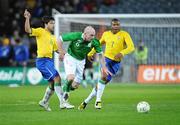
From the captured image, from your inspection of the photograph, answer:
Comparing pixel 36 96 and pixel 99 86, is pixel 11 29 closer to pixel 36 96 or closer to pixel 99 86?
pixel 36 96

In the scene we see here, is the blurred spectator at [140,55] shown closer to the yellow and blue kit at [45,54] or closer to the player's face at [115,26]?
the player's face at [115,26]

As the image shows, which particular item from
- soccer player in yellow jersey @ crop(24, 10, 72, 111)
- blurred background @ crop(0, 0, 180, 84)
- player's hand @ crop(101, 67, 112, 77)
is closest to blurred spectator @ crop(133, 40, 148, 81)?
blurred background @ crop(0, 0, 180, 84)

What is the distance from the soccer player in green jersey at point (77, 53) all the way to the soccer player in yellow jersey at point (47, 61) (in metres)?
0.49

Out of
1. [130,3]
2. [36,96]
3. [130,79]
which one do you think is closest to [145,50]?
[130,79]

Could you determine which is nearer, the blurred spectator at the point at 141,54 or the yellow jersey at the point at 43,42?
the yellow jersey at the point at 43,42

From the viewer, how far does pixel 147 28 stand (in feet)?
107

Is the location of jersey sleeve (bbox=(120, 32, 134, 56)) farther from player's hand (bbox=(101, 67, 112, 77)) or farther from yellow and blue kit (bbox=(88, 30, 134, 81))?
player's hand (bbox=(101, 67, 112, 77))

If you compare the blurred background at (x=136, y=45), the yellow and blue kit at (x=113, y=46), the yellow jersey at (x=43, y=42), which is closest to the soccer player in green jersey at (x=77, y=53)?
the yellow jersey at (x=43, y=42)

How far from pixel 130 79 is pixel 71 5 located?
26.3 ft

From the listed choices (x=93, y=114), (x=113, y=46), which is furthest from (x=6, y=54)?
(x=93, y=114)

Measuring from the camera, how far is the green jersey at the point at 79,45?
56.2 feet

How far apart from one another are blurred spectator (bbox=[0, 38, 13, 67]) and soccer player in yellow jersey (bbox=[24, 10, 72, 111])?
16972mm

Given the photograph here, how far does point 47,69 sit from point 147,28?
16.3m

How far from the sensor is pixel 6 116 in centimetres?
1520
